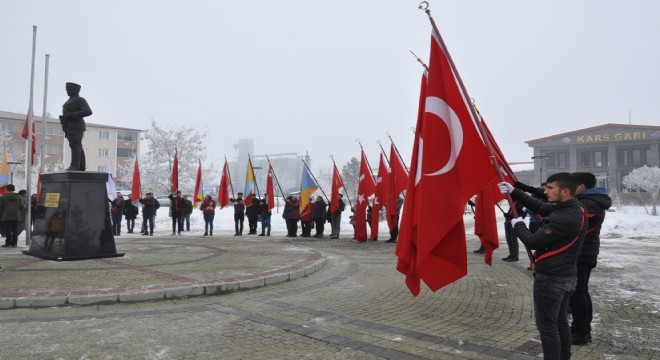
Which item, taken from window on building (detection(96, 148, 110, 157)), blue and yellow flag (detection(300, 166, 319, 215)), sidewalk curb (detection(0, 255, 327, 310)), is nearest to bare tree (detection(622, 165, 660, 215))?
blue and yellow flag (detection(300, 166, 319, 215))

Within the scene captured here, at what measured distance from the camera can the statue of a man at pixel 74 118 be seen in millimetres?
11055

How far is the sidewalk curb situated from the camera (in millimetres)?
6484

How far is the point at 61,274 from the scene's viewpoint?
848 cm

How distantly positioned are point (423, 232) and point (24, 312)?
18.3 ft

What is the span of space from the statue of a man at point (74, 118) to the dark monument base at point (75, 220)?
0.68 metres

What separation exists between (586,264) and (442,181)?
6.75 ft

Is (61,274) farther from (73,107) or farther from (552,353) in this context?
(552,353)

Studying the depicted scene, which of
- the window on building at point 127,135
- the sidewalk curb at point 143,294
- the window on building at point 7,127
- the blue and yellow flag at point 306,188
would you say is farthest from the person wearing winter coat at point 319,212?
the window on building at point 127,135

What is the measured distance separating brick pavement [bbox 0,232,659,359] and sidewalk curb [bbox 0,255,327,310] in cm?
11

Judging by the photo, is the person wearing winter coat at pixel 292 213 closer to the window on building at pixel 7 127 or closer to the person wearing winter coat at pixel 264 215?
the person wearing winter coat at pixel 264 215

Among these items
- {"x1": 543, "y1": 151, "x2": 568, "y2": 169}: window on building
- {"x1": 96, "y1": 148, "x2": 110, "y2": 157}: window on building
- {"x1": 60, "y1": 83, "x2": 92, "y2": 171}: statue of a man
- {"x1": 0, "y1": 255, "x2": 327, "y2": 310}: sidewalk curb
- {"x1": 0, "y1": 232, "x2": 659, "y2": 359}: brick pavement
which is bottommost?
{"x1": 0, "y1": 232, "x2": 659, "y2": 359}: brick pavement

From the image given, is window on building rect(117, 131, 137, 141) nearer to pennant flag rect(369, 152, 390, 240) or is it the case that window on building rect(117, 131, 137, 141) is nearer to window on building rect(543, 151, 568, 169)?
window on building rect(543, 151, 568, 169)

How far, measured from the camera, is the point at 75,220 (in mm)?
10195

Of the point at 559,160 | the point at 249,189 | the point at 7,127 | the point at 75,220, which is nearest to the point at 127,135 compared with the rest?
the point at 7,127
